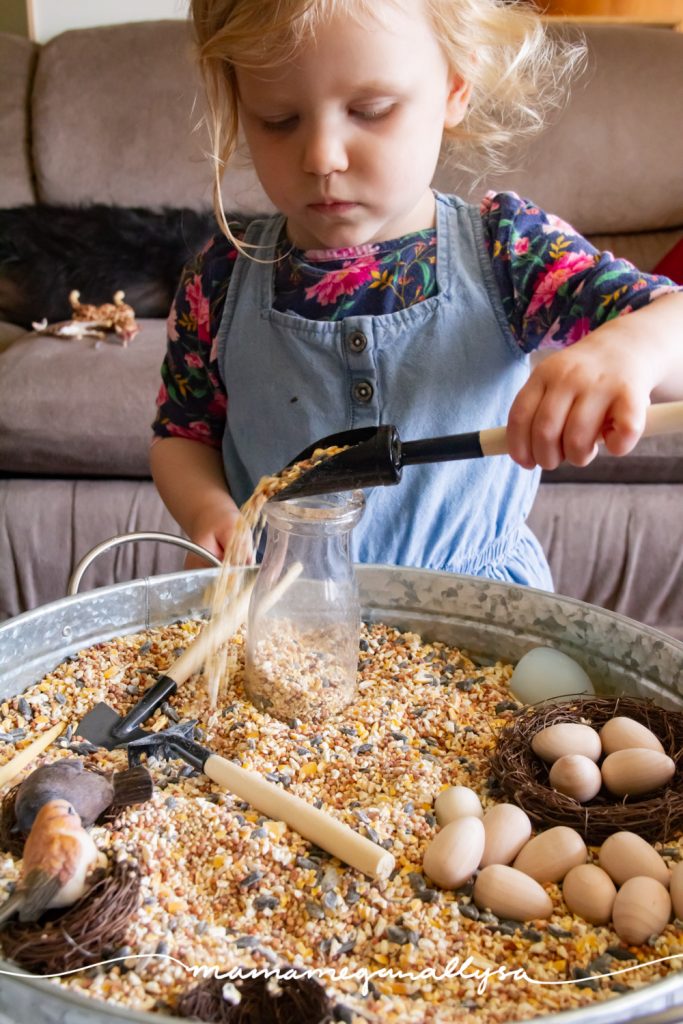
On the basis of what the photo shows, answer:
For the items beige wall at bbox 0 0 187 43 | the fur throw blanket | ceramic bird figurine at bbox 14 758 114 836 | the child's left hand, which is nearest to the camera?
ceramic bird figurine at bbox 14 758 114 836

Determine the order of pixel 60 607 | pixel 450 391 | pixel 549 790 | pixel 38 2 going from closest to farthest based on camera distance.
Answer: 1. pixel 549 790
2. pixel 60 607
3. pixel 450 391
4. pixel 38 2

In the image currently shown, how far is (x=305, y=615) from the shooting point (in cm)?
75

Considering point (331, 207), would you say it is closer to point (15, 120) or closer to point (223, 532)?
point (223, 532)

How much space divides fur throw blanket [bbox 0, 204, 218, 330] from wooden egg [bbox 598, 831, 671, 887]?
1.88m

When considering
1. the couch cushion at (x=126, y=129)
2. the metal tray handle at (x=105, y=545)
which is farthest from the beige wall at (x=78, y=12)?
the metal tray handle at (x=105, y=545)

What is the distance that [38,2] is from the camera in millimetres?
2633

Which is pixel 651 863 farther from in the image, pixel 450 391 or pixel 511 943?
pixel 450 391

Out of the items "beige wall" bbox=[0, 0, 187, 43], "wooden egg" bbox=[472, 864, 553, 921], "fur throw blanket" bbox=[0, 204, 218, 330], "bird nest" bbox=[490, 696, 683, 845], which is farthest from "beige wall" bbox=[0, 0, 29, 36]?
"wooden egg" bbox=[472, 864, 553, 921]

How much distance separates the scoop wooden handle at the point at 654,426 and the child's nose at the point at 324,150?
0.95 feet

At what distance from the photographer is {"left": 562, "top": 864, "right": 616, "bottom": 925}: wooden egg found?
0.54 meters

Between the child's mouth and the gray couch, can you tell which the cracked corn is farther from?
the gray couch

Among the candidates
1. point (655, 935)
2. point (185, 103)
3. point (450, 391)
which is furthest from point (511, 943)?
point (185, 103)

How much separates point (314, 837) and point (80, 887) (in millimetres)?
144

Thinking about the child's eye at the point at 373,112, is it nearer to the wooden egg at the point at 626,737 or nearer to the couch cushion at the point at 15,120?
the wooden egg at the point at 626,737
